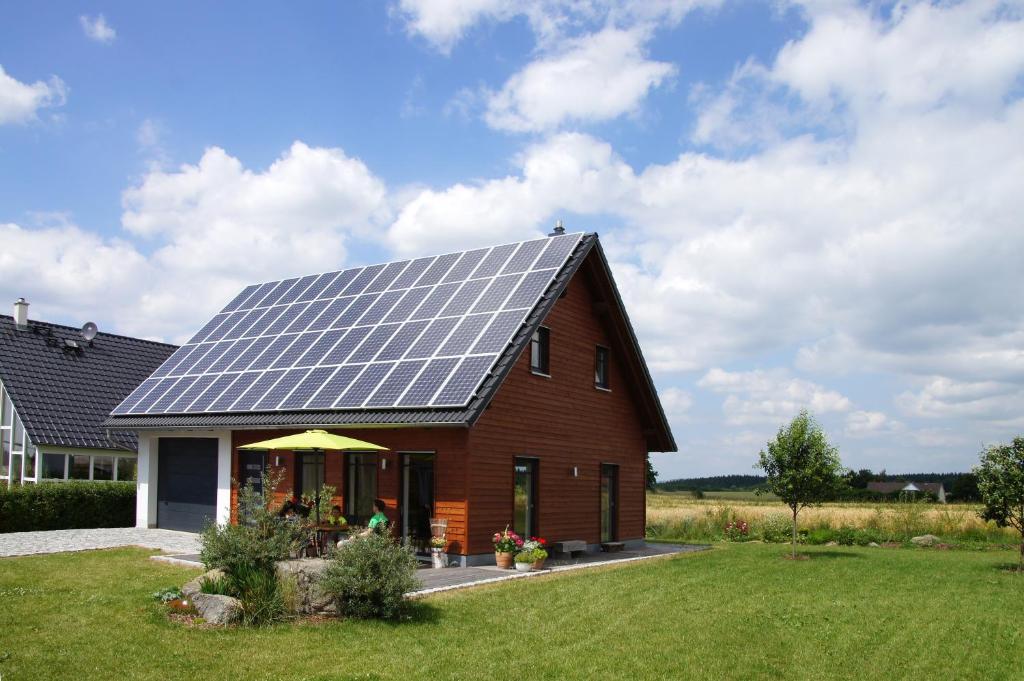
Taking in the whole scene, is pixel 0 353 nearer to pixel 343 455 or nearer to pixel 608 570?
pixel 343 455

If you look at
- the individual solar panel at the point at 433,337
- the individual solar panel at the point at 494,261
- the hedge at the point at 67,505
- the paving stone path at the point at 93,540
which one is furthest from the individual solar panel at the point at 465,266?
the hedge at the point at 67,505

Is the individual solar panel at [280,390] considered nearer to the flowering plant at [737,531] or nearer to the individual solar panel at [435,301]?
the individual solar panel at [435,301]

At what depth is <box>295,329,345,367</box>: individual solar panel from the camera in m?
21.5

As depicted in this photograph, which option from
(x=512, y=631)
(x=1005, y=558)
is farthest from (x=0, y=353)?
(x=1005, y=558)

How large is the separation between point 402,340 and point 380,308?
2.45 metres

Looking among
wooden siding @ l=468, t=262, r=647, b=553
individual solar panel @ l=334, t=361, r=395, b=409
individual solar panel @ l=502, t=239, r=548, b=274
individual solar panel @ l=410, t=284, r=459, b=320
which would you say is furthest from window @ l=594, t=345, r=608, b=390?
individual solar panel @ l=334, t=361, r=395, b=409

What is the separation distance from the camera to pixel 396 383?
18.7 meters

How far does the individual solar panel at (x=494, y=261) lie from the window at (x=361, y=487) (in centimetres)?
533

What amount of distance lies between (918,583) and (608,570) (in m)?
5.80

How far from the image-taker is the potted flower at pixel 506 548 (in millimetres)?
17531

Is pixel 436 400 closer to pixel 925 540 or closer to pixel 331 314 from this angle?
pixel 331 314

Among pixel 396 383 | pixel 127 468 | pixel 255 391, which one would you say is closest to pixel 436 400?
pixel 396 383

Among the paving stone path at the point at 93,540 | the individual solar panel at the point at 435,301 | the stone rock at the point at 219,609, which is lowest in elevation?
the paving stone path at the point at 93,540

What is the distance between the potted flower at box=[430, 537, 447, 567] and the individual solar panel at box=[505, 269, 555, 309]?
5195 mm
